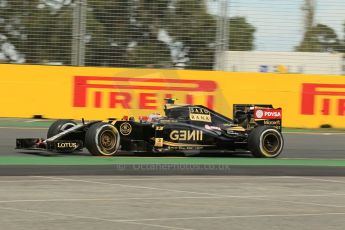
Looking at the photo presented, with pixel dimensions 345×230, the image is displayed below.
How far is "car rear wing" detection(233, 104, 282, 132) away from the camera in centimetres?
1186

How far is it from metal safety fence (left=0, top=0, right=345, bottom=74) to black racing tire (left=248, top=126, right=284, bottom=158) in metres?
6.56

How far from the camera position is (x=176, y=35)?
1828cm

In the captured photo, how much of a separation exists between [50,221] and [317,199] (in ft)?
10.9

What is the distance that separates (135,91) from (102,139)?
7309mm

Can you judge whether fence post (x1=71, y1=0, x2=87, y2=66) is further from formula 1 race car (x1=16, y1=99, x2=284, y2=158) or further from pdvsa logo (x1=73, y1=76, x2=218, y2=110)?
formula 1 race car (x1=16, y1=99, x2=284, y2=158)

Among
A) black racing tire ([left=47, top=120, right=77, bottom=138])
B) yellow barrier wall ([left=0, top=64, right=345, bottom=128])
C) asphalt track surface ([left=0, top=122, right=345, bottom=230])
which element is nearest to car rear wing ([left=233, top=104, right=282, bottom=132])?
asphalt track surface ([left=0, top=122, right=345, bottom=230])

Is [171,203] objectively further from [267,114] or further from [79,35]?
[79,35]

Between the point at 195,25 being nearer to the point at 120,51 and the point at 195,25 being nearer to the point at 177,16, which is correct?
the point at 177,16

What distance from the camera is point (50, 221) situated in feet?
19.7

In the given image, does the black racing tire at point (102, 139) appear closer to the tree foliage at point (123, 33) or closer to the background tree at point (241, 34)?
the tree foliage at point (123, 33)

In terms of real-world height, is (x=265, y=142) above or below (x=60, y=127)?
below

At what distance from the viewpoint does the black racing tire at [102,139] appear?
10.6m

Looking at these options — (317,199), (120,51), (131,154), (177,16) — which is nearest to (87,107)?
(120,51)
